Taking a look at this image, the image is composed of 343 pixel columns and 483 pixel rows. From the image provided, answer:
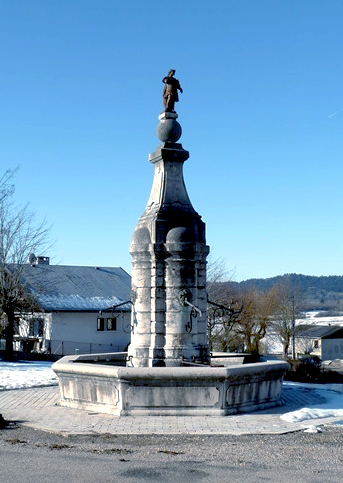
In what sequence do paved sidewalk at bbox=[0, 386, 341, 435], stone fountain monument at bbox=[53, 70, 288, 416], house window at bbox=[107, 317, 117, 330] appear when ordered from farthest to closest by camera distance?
house window at bbox=[107, 317, 117, 330] → stone fountain monument at bbox=[53, 70, 288, 416] → paved sidewalk at bbox=[0, 386, 341, 435]

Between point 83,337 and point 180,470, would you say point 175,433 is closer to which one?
point 180,470

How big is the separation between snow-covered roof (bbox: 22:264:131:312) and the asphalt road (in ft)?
90.5

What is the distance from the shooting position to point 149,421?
37.6ft

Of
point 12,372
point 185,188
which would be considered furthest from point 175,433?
point 12,372

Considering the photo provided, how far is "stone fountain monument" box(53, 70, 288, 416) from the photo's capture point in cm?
1200

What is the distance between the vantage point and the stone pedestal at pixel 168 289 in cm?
1419

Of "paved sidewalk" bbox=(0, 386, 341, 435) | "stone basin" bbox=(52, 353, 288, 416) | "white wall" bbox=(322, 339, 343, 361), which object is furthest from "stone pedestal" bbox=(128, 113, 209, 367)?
"white wall" bbox=(322, 339, 343, 361)

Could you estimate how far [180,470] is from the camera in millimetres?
7965

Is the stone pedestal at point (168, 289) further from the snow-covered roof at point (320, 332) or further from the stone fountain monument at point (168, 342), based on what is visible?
the snow-covered roof at point (320, 332)

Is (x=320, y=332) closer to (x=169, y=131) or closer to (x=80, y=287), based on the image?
(x=80, y=287)

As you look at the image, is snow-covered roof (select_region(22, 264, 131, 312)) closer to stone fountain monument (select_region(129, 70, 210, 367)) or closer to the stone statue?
the stone statue

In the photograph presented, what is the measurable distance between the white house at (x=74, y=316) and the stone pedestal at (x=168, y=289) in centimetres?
2297

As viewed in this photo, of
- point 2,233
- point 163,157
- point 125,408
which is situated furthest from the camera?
point 2,233

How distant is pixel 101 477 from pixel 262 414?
17.8 ft
